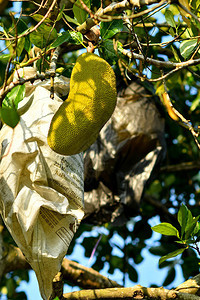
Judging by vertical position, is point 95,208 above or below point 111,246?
above

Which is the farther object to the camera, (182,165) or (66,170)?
(182,165)

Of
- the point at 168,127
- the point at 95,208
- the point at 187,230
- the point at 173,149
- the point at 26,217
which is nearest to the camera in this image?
the point at 26,217

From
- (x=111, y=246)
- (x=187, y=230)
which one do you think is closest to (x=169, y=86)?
(x=187, y=230)

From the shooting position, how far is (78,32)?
1106mm

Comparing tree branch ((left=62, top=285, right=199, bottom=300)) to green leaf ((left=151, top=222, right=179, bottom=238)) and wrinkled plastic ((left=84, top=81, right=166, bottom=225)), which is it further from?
wrinkled plastic ((left=84, top=81, right=166, bottom=225))

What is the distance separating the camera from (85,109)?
925 mm

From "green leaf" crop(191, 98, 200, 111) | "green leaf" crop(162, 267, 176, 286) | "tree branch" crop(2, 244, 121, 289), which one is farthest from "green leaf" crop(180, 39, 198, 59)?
"green leaf" crop(162, 267, 176, 286)

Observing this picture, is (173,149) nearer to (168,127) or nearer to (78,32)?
(168,127)

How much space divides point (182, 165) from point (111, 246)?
1.94 feet

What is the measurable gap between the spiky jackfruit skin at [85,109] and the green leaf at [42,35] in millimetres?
198

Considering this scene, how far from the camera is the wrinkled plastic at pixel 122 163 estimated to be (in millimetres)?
1705

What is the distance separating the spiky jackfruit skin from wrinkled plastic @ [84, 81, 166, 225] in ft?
2.42

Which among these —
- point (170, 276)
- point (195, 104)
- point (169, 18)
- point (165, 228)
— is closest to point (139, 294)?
point (165, 228)

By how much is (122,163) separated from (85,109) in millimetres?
830
